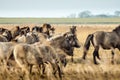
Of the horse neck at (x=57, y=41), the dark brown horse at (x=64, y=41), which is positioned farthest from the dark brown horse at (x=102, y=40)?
the horse neck at (x=57, y=41)

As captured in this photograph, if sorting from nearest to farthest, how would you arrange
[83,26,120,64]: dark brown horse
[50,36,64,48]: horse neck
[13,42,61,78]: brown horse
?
[13,42,61,78]: brown horse
[50,36,64,48]: horse neck
[83,26,120,64]: dark brown horse

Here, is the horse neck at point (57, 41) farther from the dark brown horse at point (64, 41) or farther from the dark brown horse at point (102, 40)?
the dark brown horse at point (102, 40)

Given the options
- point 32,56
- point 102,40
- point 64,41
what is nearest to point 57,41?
point 64,41

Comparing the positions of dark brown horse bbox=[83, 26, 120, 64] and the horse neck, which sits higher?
the horse neck

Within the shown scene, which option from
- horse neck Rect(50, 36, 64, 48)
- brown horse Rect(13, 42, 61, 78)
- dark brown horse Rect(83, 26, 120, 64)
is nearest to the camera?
brown horse Rect(13, 42, 61, 78)

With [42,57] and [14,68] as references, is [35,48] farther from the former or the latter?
[14,68]

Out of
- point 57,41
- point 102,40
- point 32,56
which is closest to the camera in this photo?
point 32,56

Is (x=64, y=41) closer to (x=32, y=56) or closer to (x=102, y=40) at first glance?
(x=32, y=56)

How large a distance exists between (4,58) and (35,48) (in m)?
1.34

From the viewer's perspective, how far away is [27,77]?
10648 millimetres

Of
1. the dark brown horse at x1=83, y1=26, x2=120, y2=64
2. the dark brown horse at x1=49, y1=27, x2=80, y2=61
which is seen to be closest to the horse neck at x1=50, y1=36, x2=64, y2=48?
the dark brown horse at x1=49, y1=27, x2=80, y2=61

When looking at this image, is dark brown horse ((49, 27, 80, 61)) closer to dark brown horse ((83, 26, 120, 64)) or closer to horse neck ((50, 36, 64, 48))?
horse neck ((50, 36, 64, 48))

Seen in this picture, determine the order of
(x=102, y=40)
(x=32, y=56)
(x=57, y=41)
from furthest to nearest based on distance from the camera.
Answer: (x=102, y=40) < (x=57, y=41) < (x=32, y=56)

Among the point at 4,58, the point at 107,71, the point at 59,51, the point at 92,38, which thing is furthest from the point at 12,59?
the point at 92,38
